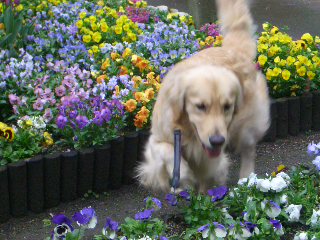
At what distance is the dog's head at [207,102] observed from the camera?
364 centimetres

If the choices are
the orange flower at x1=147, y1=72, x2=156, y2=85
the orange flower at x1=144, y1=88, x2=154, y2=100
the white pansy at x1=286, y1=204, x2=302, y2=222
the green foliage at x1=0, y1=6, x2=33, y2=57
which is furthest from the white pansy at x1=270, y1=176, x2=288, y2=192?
the green foliage at x1=0, y1=6, x2=33, y2=57

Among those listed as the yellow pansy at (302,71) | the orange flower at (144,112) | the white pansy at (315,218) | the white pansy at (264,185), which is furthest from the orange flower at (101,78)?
the white pansy at (315,218)

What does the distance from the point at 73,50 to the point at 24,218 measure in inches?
84.5

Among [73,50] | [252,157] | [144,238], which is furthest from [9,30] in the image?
[144,238]

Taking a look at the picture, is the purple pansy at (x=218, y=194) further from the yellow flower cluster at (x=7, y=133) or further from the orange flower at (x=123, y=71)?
the orange flower at (x=123, y=71)

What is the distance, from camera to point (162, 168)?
4105mm

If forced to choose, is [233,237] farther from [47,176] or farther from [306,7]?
[306,7]

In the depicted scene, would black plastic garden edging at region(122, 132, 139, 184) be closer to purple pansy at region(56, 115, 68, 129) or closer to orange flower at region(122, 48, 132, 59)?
purple pansy at region(56, 115, 68, 129)

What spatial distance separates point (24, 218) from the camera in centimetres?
434

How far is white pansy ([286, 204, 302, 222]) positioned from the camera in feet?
11.1

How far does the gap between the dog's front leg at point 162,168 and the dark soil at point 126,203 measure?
0.58 ft

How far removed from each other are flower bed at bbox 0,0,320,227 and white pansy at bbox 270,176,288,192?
150 centimetres

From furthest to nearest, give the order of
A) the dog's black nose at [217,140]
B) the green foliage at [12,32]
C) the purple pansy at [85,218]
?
the green foliage at [12,32] < the dog's black nose at [217,140] < the purple pansy at [85,218]

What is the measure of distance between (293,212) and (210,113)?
0.73 meters
